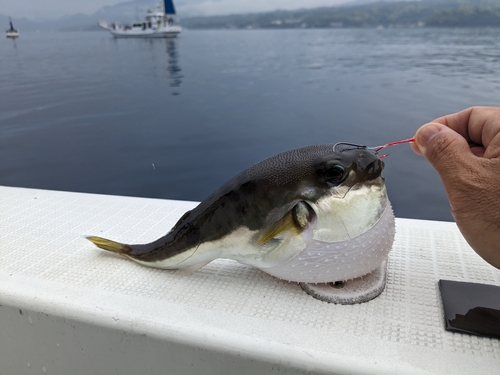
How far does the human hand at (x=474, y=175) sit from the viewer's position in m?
1.21

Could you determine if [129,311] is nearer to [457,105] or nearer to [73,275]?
[73,275]

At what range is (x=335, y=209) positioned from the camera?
1359 mm

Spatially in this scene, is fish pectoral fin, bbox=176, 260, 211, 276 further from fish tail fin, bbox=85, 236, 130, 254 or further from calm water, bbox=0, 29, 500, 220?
calm water, bbox=0, 29, 500, 220

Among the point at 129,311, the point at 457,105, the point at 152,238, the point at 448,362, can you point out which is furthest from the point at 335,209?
the point at 457,105

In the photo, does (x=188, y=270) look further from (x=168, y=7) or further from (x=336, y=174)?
(x=168, y=7)

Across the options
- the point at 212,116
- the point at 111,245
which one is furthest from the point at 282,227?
the point at 212,116

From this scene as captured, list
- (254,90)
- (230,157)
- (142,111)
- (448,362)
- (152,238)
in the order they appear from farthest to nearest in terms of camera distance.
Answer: (254,90), (142,111), (230,157), (152,238), (448,362)

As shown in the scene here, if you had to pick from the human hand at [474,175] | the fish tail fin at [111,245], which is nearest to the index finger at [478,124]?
the human hand at [474,175]

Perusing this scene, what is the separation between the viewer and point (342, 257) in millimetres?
1417

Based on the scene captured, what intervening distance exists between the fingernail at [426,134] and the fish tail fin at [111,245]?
131 cm

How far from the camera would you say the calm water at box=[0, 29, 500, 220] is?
21.3 feet

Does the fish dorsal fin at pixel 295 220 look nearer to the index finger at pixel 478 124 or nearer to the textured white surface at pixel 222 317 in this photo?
the textured white surface at pixel 222 317

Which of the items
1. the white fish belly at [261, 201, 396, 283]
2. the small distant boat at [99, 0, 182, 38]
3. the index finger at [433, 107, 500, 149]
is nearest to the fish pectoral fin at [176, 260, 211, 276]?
the white fish belly at [261, 201, 396, 283]

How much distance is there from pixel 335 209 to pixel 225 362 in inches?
24.4
